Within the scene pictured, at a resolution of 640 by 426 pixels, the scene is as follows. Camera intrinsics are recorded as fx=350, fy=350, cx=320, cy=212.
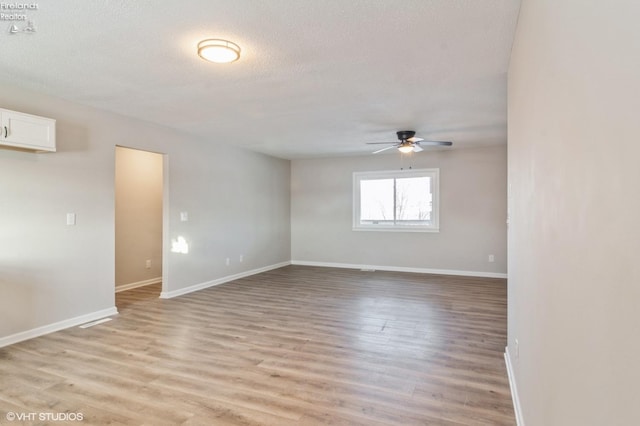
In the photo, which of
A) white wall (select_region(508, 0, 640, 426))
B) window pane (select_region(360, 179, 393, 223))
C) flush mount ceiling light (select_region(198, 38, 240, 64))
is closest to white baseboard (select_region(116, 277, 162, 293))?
window pane (select_region(360, 179, 393, 223))

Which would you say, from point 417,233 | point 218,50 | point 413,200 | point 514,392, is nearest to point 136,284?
point 218,50

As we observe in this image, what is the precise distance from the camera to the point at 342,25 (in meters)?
2.28

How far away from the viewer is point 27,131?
3262 mm

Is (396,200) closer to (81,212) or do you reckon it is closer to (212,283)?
(212,283)

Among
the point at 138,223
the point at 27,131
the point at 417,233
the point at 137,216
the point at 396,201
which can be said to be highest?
the point at 27,131

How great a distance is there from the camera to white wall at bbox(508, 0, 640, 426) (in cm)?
62

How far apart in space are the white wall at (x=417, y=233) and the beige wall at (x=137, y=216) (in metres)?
3.08

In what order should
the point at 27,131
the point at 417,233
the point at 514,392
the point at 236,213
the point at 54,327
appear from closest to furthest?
1. the point at 514,392
2. the point at 27,131
3. the point at 54,327
4. the point at 236,213
5. the point at 417,233

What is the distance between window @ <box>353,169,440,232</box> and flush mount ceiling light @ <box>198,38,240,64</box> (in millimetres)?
5267

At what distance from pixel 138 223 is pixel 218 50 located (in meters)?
4.44

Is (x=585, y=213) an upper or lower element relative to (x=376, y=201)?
lower

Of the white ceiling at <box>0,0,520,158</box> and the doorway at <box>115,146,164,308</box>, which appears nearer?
the white ceiling at <box>0,0,520,158</box>

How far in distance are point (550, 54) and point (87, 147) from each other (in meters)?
4.49

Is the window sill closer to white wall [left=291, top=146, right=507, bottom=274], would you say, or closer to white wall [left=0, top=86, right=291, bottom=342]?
white wall [left=291, top=146, right=507, bottom=274]
